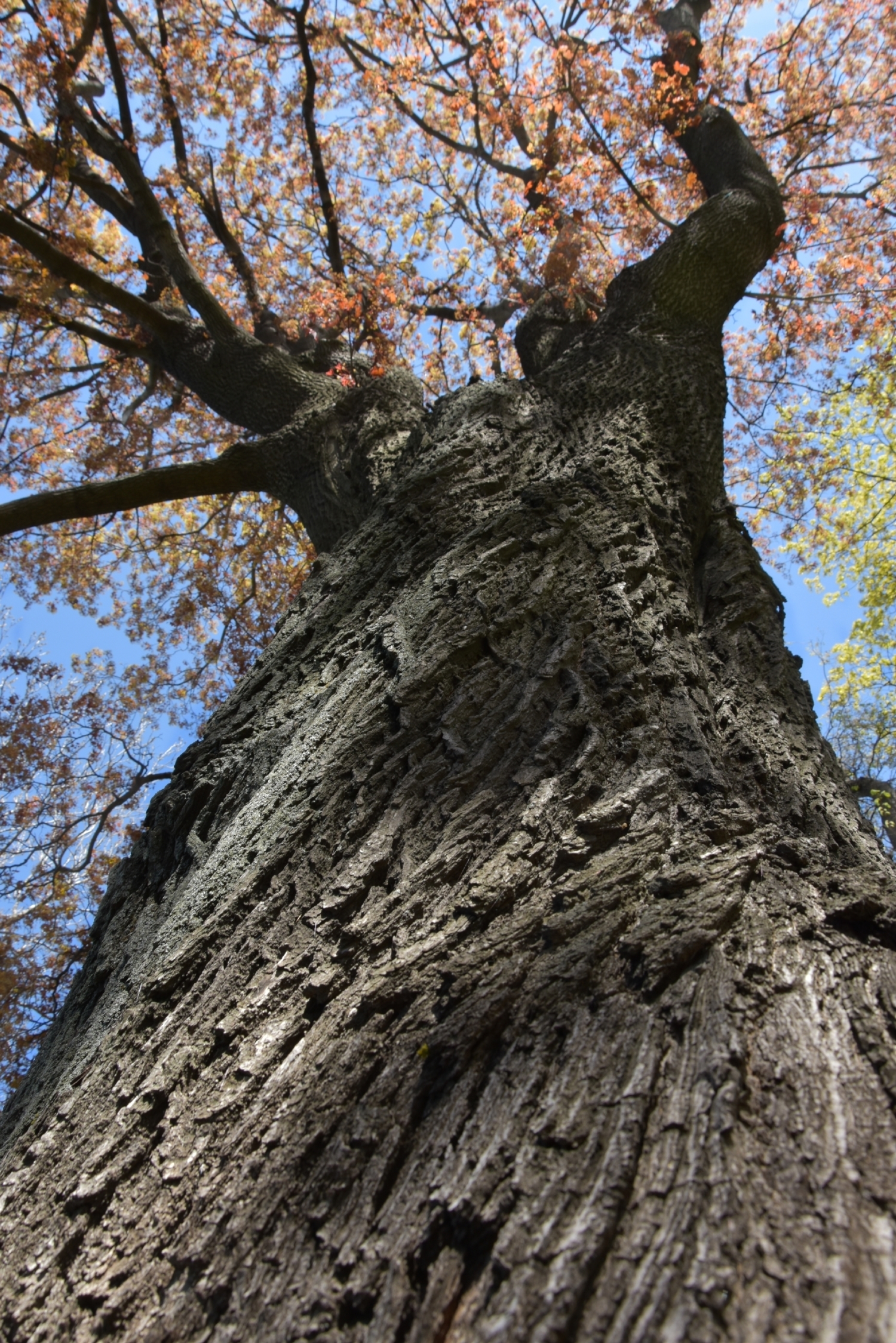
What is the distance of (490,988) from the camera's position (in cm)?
119

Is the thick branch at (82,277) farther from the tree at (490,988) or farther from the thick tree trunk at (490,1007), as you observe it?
the thick tree trunk at (490,1007)

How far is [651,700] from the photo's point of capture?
6.04 ft

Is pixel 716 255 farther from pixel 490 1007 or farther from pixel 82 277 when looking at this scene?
pixel 490 1007

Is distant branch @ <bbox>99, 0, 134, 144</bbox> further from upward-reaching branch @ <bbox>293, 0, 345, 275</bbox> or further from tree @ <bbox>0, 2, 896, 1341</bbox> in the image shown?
tree @ <bbox>0, 2, 896, 1341</bbox>

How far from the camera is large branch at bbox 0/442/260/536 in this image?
3.50 m

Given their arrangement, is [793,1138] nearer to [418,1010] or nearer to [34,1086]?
[418,1010]

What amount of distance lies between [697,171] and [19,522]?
5.93 metres

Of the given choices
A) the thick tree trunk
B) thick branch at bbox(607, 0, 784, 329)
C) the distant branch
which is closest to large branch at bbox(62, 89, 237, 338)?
the distant branch

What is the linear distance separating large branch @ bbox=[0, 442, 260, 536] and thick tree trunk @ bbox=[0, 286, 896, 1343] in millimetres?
1884

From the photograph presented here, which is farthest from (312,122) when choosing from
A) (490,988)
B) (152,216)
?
(490,988)

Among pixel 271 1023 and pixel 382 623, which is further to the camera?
pixel 382 623

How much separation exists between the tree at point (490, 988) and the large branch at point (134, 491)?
1.58m

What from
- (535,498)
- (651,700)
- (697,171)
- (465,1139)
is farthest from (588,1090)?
(697,171)

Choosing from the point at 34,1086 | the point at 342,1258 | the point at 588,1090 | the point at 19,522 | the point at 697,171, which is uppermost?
the point at 697,171
